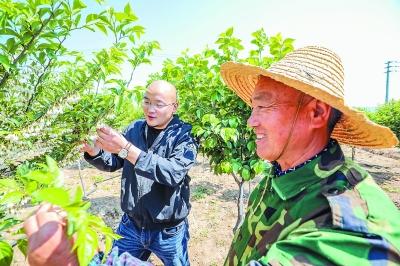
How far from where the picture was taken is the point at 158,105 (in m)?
3.02

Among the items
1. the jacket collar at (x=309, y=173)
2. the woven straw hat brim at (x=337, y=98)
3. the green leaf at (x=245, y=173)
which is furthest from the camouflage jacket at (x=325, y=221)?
the green leaf at (x=245, y=173)

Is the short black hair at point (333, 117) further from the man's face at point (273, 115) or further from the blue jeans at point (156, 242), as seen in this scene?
the blue jeans at point (156, 242)

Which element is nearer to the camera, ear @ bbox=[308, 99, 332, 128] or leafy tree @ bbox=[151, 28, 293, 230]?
ear @ bbox=[308, 99, 332, 128]

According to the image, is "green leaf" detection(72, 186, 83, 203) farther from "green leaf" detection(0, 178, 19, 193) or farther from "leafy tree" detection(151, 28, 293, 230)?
"leafy tree" detection(151, 28, 293, 230)

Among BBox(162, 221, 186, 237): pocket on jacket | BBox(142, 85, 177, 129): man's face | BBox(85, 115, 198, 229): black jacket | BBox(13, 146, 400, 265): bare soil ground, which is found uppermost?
BBox(142, 85, 177, 129): man's face

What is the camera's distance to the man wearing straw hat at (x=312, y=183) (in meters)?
1.01

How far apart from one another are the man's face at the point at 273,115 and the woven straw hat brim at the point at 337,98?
12 cm

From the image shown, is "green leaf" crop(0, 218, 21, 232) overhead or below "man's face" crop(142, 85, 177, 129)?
below

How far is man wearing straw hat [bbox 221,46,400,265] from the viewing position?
1011 mm

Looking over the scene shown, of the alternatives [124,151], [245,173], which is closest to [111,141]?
[124,151]

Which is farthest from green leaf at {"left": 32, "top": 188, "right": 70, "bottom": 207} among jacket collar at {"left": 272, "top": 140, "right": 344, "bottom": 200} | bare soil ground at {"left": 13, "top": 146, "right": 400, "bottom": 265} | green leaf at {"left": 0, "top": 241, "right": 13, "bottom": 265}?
bare soil ground at {"left": 13, "top": 146, "right": 400, "bottom": 265}

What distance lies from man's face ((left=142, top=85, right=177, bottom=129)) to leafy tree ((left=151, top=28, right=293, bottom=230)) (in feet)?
2.68

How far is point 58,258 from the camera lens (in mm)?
749

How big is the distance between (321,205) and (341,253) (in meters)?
0.25
